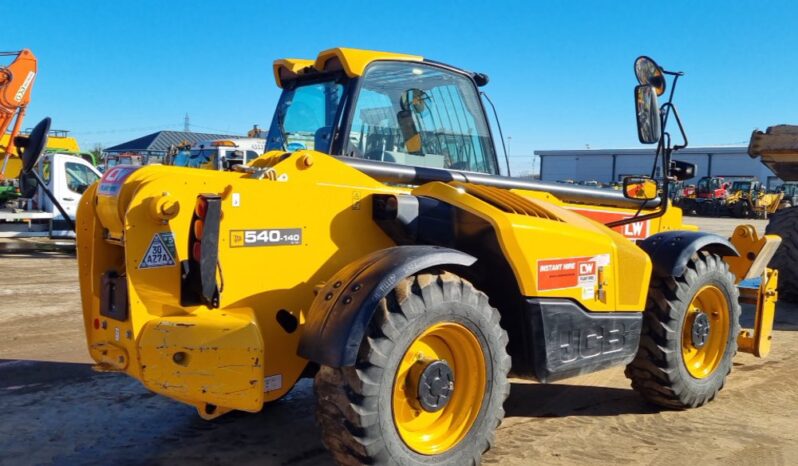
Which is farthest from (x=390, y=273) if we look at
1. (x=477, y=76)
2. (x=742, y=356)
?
(x=742, y=356)

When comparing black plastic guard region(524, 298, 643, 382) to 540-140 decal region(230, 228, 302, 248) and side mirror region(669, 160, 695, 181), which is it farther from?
540-140 decal region(230, 228, 302, 248)

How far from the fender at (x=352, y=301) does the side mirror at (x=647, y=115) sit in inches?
67.0

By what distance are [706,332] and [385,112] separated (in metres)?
2.72

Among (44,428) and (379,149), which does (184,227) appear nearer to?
(379,149)

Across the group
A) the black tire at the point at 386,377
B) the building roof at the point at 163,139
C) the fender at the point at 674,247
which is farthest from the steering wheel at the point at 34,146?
the building roof at the point at 163,139

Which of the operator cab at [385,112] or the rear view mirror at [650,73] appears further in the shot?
the rear view mirror at [650,73]

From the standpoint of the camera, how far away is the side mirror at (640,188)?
4.89 metres

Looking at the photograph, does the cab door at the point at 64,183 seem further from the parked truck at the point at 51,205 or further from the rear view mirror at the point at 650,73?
the rear view mirror at the point at 650,73

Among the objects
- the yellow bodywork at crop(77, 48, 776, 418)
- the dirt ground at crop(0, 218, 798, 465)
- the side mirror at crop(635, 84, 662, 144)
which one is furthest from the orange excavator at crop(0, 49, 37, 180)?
the side mirror at crop(635, 84, 662, 144)

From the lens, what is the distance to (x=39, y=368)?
5.79 metres

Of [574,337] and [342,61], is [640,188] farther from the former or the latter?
[342,61]

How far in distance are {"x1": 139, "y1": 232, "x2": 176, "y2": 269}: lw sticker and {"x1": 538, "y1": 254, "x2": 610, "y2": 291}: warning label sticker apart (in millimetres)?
1872

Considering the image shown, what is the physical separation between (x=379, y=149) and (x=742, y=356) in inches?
168

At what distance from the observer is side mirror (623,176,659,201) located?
4891 mm
